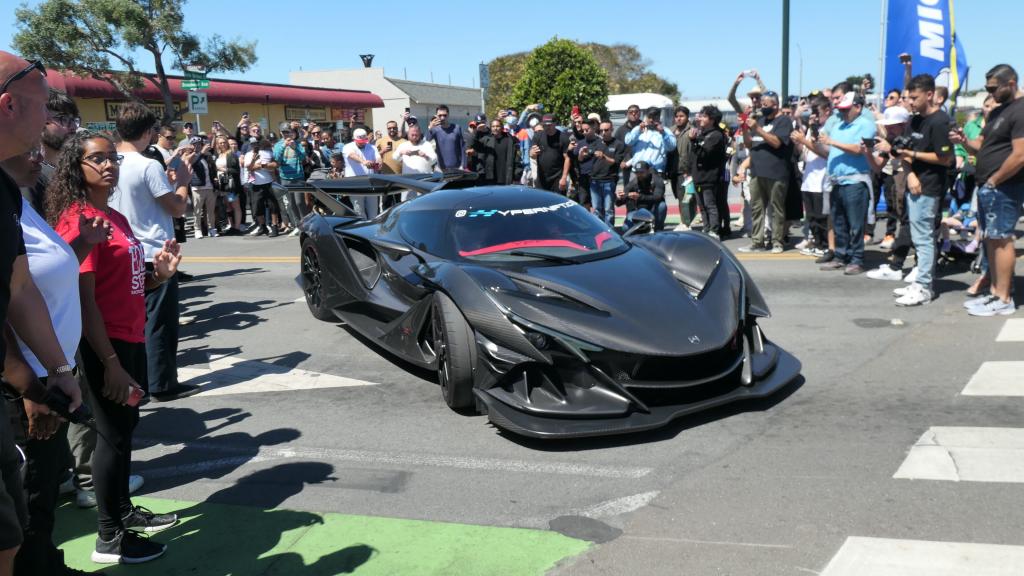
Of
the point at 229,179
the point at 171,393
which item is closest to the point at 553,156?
the point at 229,179

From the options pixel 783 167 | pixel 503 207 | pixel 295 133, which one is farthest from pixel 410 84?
pixel 503 207

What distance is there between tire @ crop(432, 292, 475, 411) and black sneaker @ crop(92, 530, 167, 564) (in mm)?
1857

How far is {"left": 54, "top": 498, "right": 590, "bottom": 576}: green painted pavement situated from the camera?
10.7 ft

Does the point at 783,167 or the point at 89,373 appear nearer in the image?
the point at 89,373

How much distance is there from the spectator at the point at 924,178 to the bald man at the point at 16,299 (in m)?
6.98

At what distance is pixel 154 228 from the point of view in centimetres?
557

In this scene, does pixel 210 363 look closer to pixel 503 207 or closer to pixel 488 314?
pixel 503 207

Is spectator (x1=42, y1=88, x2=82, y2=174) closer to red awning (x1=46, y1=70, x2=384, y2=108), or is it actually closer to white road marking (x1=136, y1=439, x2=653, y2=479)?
white road marking (x1=136, y1=439, x2=653, y2=479)

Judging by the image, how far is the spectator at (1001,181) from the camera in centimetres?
650

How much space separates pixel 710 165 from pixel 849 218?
293cm

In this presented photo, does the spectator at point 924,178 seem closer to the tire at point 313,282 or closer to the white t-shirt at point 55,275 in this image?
the tire at point 313,282

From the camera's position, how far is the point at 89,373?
325cm

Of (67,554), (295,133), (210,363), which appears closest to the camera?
(67,554)

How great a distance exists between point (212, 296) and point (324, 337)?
113 inches
